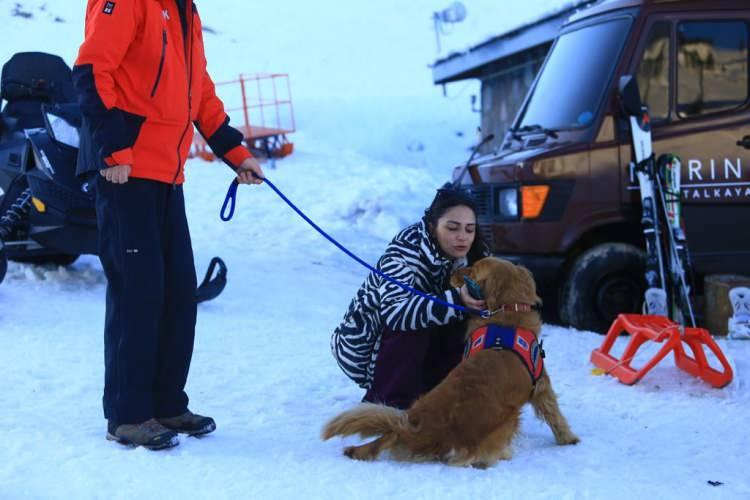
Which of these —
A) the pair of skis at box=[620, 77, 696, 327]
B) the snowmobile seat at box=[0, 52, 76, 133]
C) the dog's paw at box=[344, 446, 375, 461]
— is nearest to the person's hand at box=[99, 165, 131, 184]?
the dog's paw at box=[344, 446, 375, 461]

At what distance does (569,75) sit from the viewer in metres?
6.65

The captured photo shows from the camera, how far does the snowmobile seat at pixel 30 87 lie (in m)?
7.33

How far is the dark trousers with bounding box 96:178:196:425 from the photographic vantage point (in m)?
3.28

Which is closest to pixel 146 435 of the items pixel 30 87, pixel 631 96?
pixel 631 96

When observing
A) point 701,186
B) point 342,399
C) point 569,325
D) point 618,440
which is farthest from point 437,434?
point 701,186

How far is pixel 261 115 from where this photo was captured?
22.3 meters

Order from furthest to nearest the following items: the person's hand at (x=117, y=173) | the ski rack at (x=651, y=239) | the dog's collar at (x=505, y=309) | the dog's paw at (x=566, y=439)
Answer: the ski rack at (x=651, y=239) < the dog's paw at (x=566, y=439) < the dog's collar at (x=505, y=309) < the person's hand at (x=117, y=173)

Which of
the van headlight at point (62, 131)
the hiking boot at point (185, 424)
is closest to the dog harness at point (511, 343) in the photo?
the hiking boot at point (185, 424)

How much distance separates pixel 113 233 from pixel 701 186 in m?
4.29

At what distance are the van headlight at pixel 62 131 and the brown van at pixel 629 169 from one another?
3.04 m

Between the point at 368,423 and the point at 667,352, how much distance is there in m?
2.04

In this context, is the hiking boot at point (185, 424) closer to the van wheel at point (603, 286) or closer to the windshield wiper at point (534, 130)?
the van wheel at point (603, 286)

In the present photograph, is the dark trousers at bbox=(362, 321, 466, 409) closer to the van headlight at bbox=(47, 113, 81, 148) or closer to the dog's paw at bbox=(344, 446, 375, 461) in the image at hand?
the dog's paw at bbox=(344, 446, 375, 461)

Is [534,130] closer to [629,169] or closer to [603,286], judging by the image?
[629,169]
